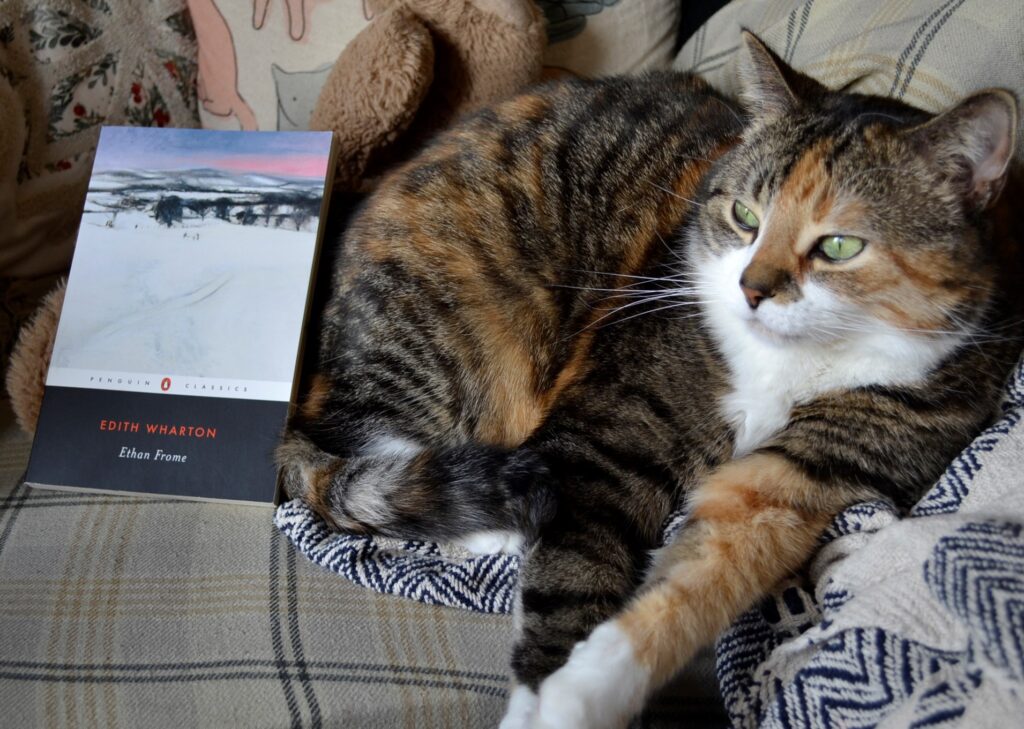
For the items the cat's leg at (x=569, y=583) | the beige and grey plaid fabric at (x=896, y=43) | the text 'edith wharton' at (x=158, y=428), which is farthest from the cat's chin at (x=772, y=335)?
the text 'edith wharton' at (x=158, y=428)

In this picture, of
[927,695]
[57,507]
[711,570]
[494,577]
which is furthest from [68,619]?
[927,695]

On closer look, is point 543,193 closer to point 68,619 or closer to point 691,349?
point 691,349

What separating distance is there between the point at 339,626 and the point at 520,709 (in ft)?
0.74

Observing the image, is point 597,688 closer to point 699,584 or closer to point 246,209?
point 699,584

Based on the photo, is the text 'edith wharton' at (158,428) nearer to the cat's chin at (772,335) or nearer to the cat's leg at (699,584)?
the cat's leg at (699,584)

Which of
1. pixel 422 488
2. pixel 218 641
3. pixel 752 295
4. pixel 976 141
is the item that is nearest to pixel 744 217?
pixel 752 295

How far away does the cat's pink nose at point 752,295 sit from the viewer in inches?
29.9

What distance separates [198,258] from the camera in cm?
108

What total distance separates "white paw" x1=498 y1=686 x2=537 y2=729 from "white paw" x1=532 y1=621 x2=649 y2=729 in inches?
0.7

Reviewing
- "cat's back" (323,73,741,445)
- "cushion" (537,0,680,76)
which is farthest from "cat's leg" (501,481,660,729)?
"cushion" (537,0,680,76)

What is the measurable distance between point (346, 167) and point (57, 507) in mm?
652

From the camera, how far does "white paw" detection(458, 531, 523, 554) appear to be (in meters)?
0.89

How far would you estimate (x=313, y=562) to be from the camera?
0.91 m

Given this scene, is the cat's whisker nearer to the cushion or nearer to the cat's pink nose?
the cat's pink nose
